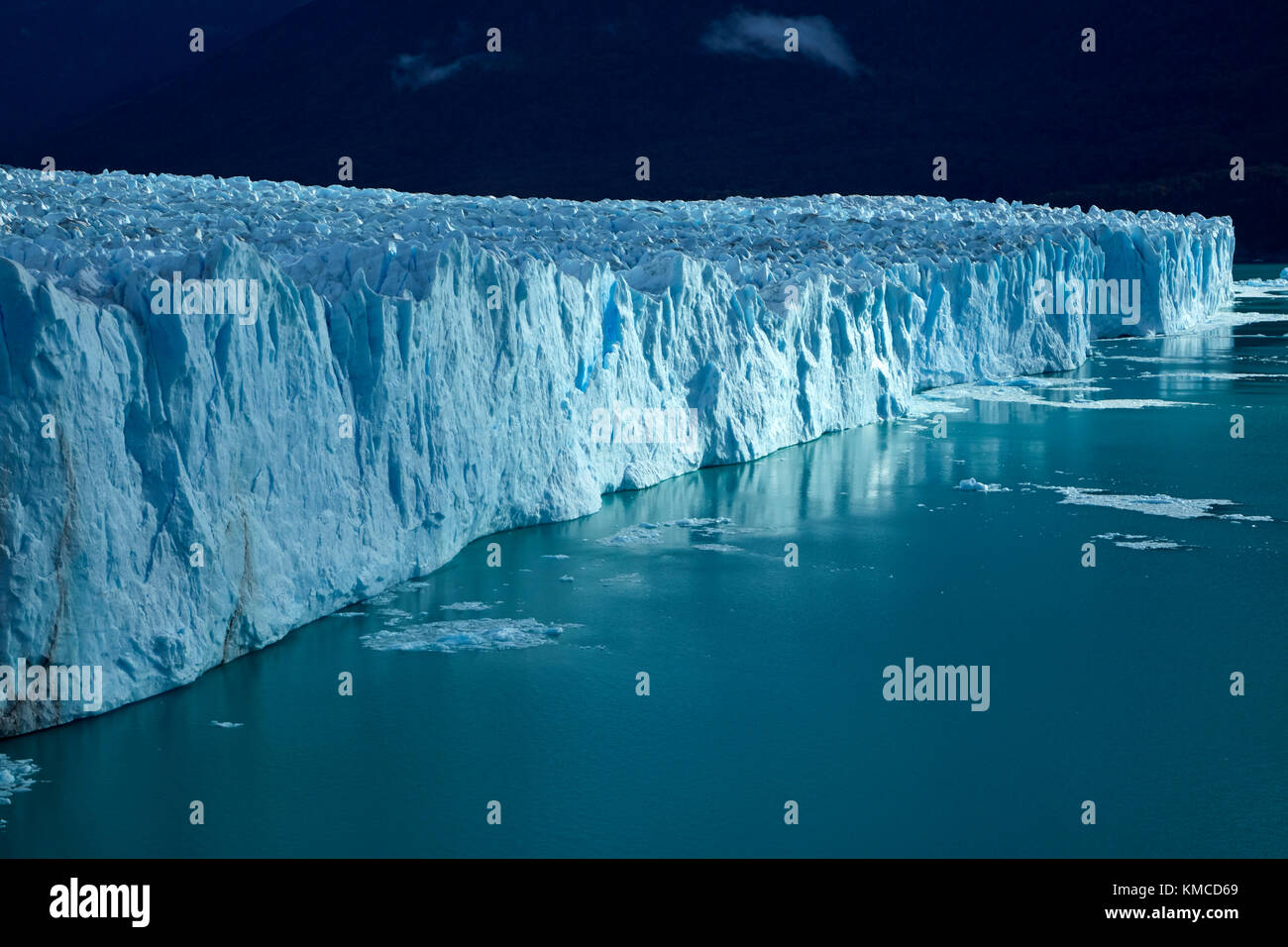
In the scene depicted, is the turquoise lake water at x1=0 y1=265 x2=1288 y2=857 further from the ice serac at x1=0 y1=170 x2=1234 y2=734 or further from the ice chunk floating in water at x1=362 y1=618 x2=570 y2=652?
the ice serac at x1=0 y1=170 x2=1234 y2=734

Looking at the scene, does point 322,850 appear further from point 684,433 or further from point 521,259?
point 684,433

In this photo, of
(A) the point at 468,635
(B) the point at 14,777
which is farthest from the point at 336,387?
(B) the point at 14,777

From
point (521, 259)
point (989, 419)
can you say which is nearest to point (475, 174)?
point (989, 419)

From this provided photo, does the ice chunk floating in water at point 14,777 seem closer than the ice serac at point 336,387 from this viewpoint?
Yes

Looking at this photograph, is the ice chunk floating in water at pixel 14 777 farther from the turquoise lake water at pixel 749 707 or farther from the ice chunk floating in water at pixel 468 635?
the ice chunk floating in water at pixel 468 635

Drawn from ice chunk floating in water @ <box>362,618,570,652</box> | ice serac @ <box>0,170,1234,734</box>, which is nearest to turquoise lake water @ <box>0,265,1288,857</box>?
ice chunk floating in water @ <box>362,618,570,652</box>

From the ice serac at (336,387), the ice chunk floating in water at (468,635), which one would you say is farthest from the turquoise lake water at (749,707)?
the ice serac at (336,387)

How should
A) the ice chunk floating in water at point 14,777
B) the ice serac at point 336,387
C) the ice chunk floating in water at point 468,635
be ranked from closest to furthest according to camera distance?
the ice chunk floating in water at point 14,777 → the ice serac at point 336,387 → the ice chunk floating in water at point 468,635

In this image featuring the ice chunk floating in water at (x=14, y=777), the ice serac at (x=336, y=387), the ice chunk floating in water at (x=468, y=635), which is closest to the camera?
the ice chunk floating in water at (x=14, y=777)

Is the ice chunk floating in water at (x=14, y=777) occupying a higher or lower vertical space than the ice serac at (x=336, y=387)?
lower
